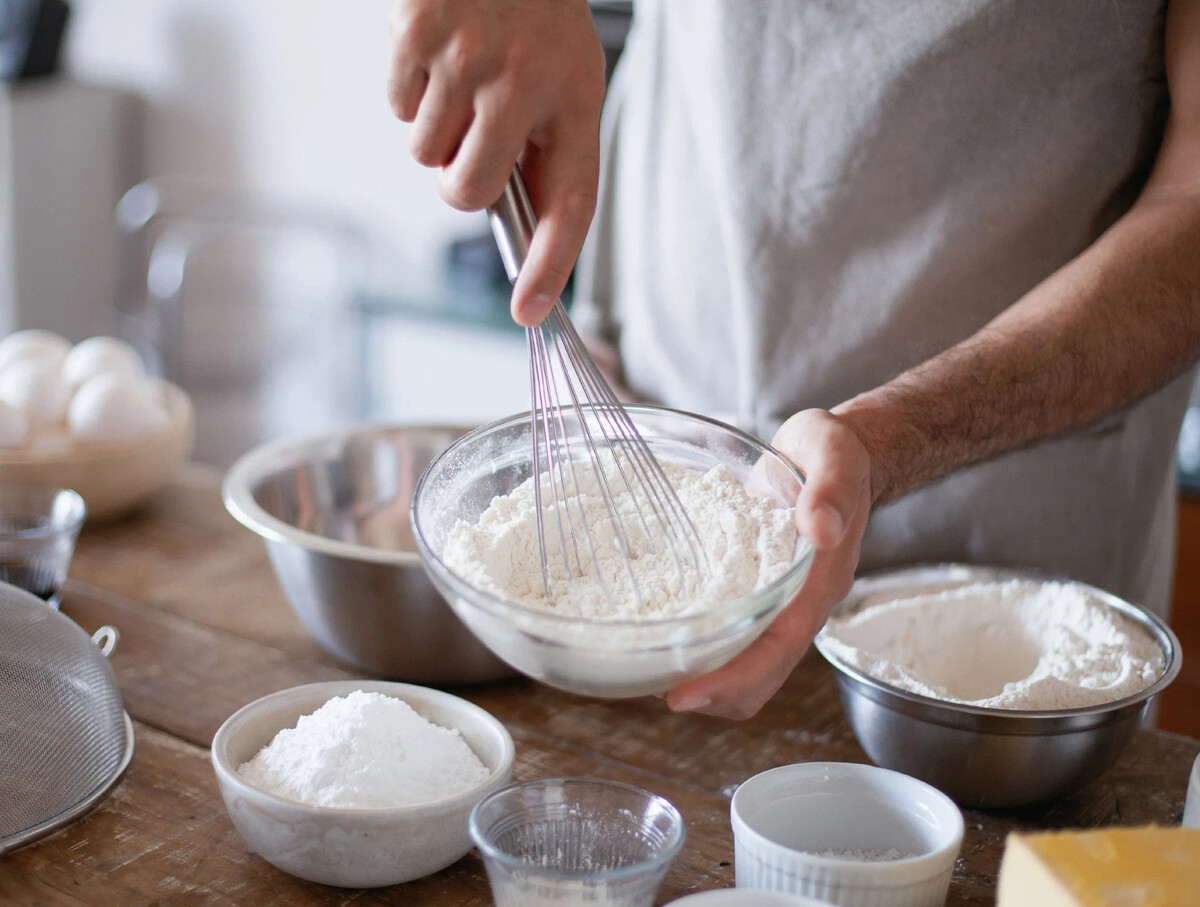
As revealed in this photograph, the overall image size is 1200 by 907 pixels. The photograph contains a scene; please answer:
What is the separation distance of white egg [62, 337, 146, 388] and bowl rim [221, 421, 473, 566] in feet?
0.85

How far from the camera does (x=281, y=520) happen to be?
1.02 metres

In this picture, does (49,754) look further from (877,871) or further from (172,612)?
(877,871)

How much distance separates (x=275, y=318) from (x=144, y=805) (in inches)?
85.0

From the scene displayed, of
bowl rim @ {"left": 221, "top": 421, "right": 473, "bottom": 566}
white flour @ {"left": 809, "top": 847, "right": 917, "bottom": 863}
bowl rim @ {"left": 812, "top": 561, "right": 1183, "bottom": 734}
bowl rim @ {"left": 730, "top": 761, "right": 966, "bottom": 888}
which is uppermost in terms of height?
bowl rim @ {"left": 221, "top": 421, "right": 473, "bottom": 566}

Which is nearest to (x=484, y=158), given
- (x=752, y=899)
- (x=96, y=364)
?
(x=752, y=899)

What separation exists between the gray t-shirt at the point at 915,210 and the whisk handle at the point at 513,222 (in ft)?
1.50

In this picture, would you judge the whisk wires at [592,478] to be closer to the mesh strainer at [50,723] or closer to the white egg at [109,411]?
the mesh strainer at [50,723]

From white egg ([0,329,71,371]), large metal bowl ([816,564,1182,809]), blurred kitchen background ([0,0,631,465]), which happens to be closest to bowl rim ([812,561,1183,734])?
large metal bowl ([816,564,1182,809])

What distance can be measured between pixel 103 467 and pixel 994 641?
2.71 ft

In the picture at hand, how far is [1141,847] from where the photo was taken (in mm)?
516

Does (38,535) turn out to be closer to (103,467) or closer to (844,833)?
(103,467)

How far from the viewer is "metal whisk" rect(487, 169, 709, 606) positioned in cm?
66

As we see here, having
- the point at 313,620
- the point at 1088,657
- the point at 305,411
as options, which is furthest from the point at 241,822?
the point at 305,411

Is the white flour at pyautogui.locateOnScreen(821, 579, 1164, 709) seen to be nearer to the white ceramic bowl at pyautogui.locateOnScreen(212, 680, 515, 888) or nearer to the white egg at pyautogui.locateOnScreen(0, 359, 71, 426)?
the white ceramic bowl at pyautogui.locateOnScreen(212, 680, 515, 888)
